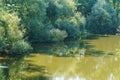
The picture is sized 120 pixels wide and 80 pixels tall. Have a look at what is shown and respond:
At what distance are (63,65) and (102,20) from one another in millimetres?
34287

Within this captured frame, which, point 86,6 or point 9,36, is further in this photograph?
point 86,6

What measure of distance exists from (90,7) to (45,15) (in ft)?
80.3

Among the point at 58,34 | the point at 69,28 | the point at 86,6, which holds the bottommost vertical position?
the point at 58,34

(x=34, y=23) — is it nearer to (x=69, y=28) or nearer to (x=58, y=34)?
(x=58, y=34)

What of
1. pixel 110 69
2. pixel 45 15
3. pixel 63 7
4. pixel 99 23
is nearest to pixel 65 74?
pixel 110 69

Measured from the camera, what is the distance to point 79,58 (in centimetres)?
3284

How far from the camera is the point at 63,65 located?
1152 inches

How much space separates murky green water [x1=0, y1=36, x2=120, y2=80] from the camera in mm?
24903

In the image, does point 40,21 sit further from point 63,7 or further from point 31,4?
point 63,7

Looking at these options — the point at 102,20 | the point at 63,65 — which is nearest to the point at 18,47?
the point at 63,65

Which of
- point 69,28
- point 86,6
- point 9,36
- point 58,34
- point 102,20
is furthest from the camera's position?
point 86,6

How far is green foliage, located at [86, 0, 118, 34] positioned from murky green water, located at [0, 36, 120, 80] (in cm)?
2361

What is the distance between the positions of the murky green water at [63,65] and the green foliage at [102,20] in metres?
23.6

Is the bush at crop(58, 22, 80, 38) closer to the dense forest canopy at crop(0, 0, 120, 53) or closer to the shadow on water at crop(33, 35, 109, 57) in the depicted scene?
Result: the dense forest canopy at crop(0, 0, 120, 53)
